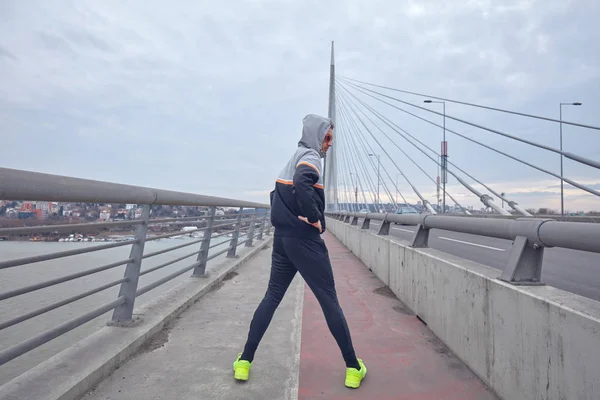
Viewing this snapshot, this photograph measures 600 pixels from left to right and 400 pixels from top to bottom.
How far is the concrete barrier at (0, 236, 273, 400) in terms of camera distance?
2066 millimetres

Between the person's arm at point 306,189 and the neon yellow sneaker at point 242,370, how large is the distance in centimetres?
103

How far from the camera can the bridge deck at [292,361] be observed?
2389 millimetres

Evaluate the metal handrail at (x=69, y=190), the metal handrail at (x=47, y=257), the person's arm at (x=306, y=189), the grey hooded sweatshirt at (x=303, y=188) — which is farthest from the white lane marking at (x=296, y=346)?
the metal handrail at (x=69, y=190)

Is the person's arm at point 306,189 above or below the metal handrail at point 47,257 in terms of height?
above

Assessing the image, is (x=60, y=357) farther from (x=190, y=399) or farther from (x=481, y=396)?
(x=481, y=396)

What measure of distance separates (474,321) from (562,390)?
32.7 inches

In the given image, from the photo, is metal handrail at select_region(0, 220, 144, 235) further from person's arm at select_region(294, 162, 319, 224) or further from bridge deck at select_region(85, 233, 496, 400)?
person's arm at select_region(294, 162, 319, 224)

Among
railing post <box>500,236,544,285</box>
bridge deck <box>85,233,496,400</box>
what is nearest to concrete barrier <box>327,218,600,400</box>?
railing post <box>500,236,544,285</box>

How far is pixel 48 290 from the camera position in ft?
12.1

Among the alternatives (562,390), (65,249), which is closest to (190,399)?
(65,249)

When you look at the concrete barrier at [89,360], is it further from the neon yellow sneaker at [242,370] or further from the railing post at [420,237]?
the railing post at [420,237]

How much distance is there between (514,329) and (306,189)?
4.66ft

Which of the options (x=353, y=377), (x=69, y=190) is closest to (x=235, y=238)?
(x=353, y=377)

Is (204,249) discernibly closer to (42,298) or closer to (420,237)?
(42,298)
